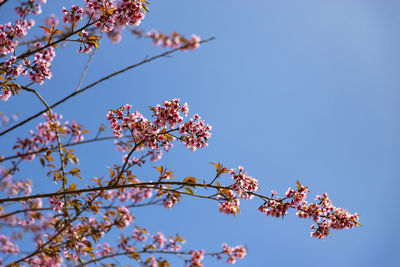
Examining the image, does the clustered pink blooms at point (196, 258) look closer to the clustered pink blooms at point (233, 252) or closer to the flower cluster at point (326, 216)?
the clustered pink blooms at point (233, 252)

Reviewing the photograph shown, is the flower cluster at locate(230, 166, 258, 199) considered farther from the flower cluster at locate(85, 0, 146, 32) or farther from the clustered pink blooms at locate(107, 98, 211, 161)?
the flower cluster at locate(85, 0, 146, 32)

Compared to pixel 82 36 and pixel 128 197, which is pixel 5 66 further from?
pixel 128 197

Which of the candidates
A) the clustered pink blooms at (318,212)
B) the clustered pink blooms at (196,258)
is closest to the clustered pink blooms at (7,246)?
the clustered pink blooms at (196,258)

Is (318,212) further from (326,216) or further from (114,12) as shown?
(114,12)

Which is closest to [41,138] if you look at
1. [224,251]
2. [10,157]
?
[10,157]

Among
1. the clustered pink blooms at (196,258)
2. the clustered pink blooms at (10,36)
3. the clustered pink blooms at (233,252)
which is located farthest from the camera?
the clustered pink blooms at (233,252)

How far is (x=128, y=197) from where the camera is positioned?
20.4ft

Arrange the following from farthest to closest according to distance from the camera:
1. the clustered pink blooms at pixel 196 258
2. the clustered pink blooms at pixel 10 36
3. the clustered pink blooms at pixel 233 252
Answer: the clustered pink blooms at pixel 233 252, the clustered pink blooms at pixel 196 258, the clustered pink blooms at pixel 10 36

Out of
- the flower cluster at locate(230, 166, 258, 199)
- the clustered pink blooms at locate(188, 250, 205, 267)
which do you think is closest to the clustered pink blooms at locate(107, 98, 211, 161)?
the flower cluster at locate(230, 166, 258, 199)

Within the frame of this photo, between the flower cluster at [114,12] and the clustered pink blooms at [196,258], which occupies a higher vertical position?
the flower cluster at [114,12]

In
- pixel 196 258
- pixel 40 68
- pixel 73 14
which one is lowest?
pixel 196 258

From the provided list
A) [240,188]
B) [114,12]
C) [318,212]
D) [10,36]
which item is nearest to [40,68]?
[10,36]

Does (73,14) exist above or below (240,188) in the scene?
above

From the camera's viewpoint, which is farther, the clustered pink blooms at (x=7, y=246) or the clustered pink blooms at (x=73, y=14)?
the clustered pink blooms at (x=7, y=246)
